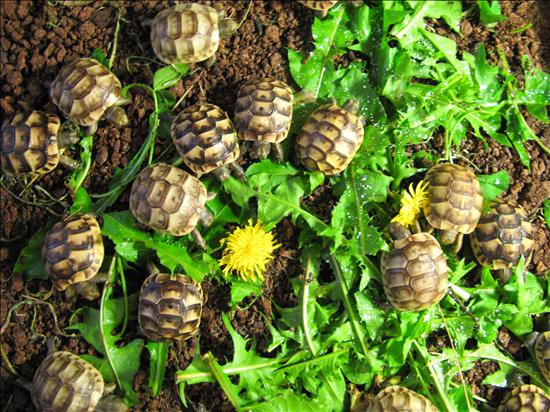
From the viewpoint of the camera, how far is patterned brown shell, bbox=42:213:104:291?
302 centimetres

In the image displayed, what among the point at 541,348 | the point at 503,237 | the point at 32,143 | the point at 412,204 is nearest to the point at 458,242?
the point at 503,237

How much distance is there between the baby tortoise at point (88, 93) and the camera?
124 inches

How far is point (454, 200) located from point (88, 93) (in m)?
2.06

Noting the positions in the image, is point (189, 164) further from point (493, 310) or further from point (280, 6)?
point (493, 310)

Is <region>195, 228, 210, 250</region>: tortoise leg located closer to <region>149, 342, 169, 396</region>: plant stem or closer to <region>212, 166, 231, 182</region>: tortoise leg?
<region>212, 166, 231, 182</region>: tortoise leg

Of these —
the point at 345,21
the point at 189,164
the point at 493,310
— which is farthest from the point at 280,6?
the point at 493,310

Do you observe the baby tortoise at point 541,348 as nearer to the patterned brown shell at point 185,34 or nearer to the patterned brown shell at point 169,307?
the patterned brown shell at point 169,307

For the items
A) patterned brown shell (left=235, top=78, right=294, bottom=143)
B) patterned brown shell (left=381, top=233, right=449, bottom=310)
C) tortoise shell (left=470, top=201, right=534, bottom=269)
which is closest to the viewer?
patterned brown shell (left=381, top=233, right=449, bottom=310)

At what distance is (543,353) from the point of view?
312 cm

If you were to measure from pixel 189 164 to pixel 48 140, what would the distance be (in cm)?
81

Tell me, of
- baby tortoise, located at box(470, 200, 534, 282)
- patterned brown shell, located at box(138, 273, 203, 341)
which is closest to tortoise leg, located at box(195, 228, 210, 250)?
patterned brown shell, located at box(138, 273, 203, 341)

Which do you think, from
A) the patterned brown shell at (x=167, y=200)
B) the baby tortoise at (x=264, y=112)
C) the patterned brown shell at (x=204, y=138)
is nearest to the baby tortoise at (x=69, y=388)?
the patterned brown shell at (x=167, y=200)

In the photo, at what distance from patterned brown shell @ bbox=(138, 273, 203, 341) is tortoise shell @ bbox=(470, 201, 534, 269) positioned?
5.21 ft

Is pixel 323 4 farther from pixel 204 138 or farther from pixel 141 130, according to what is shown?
pixel 141 130
